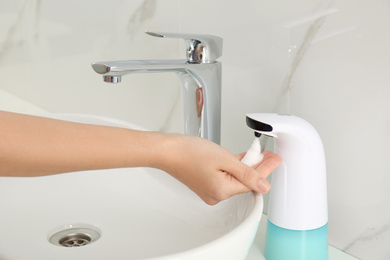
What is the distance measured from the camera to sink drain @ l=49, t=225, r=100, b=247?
688 mm

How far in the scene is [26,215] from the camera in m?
0.74

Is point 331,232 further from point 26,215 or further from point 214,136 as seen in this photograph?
point 26,215

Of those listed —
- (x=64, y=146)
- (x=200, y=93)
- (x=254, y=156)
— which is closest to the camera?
(x=64, y=146)

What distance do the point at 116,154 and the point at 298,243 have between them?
0.90 feet

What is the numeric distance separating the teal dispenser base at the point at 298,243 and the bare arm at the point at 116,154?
108 millimetres

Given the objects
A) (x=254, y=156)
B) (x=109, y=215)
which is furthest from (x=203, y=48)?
(x=109, y=215)

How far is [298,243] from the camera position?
2.09ft

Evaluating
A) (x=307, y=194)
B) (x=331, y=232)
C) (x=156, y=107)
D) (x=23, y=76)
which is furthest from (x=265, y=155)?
(x=23, y=76)

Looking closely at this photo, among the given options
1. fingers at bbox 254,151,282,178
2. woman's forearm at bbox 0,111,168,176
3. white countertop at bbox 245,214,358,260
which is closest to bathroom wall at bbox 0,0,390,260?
white countertop at bbox 245,214,358,260

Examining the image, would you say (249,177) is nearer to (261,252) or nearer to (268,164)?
(268,164)

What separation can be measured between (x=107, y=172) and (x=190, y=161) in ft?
0.96

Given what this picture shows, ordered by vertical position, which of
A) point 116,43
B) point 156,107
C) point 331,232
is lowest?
point 331,232

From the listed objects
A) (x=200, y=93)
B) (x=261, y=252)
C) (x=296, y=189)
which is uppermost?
(x=200, y=93)

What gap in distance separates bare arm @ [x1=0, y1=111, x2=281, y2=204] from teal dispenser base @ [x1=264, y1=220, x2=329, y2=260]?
11cm
